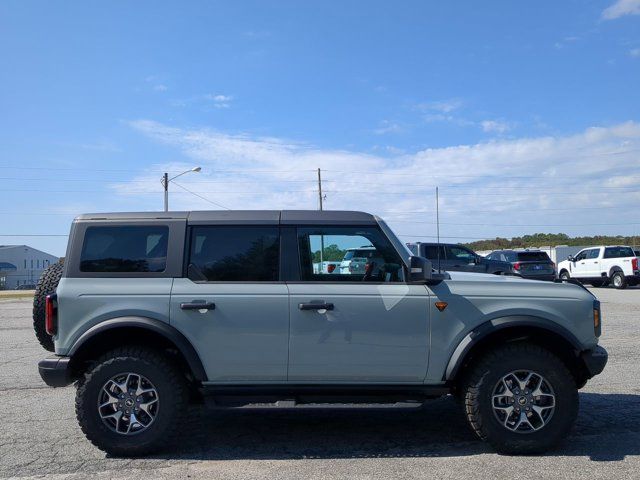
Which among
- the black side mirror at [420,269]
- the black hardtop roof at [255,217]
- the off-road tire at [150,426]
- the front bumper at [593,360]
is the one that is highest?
the black hardtop roof at [255,217]

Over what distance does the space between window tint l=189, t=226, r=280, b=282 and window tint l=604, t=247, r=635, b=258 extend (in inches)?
984

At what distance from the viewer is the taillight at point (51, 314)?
487 centimetres

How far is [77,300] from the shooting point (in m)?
4.87

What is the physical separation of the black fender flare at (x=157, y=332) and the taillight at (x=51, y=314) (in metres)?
0.24

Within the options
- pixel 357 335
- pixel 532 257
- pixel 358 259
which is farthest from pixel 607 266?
pixel 357 335

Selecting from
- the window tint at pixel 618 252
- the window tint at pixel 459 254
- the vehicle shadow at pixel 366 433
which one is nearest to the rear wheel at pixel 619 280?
the window tint at pixel 618 252

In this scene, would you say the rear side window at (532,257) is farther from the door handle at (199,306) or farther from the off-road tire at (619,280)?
the door handle at (199,306)

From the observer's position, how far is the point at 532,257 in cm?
2266

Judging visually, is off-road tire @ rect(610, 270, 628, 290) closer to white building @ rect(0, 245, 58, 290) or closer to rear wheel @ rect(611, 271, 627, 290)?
rear wheel @ rect(611, 271, 627, 290)

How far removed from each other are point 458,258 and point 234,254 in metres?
16.8

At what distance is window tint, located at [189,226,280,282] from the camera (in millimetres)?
5012

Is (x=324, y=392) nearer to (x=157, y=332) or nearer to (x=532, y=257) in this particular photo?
(x=157, y=332)

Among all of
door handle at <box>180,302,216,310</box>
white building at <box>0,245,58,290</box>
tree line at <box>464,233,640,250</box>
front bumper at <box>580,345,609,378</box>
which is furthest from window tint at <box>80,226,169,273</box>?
white building at <box>0,245,58,290</box>

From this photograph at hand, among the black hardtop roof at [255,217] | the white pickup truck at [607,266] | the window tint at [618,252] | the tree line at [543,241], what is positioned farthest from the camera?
the tree line at [543,241]
